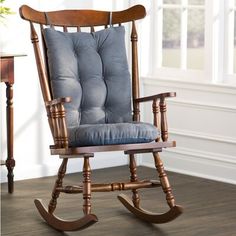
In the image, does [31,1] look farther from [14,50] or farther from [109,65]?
[109,65]

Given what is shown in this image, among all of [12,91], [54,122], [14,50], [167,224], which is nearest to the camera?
[54,122]

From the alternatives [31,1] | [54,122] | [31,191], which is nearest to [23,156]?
[31,191]

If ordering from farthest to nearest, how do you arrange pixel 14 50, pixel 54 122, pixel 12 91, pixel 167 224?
pixel 14 50, pixel 12 91, pixel 167 224, pixel 54 122

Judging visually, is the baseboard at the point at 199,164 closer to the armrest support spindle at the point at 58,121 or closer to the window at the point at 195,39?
the window at the point at 195,39

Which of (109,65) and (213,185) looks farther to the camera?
(213,185)

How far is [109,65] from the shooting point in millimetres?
4637

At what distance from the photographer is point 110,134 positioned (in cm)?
415

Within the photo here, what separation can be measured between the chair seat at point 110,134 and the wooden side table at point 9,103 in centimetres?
100

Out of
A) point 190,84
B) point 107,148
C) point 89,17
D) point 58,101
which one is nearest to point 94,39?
point 89,17

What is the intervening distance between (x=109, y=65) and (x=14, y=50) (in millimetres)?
1181

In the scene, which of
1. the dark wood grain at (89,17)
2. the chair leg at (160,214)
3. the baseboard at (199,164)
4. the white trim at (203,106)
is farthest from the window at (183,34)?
the chair leg at (160,214)

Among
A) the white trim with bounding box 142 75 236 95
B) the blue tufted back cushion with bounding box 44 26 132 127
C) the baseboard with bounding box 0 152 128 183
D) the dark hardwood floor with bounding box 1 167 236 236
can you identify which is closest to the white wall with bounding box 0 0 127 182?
the baseboard with bounding box 0 152 128 183

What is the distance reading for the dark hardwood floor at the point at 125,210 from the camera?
4.34 metres

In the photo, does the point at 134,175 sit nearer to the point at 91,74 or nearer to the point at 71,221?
the point at 71,221
